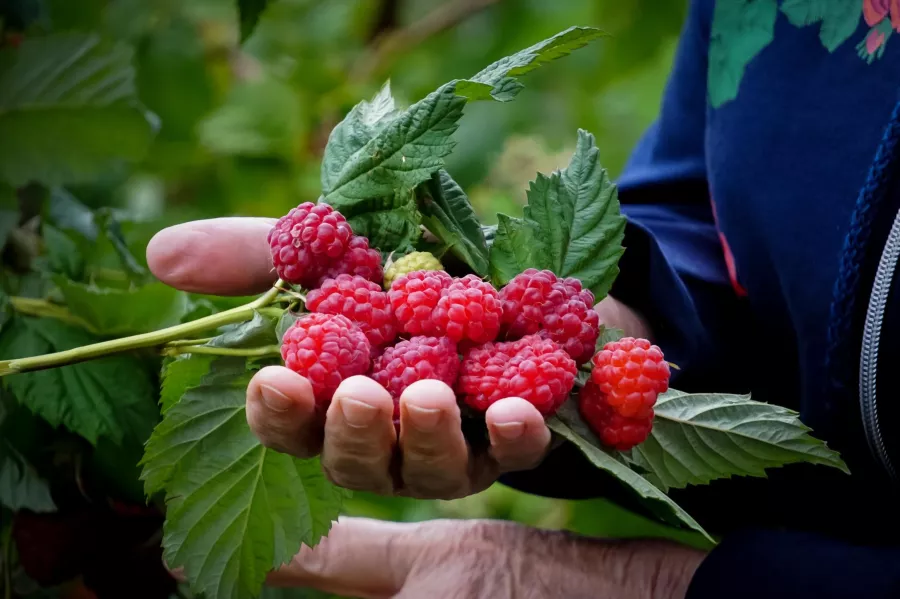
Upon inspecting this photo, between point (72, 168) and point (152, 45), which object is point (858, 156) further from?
point (152, 45)

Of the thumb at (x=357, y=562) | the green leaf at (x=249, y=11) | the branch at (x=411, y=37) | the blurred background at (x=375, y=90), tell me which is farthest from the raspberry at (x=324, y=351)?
the branch at (x=411, y=37)

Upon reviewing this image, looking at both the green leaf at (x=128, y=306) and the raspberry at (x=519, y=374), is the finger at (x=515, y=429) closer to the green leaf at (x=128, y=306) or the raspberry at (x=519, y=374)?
the raspberry at (x=519, y=374)

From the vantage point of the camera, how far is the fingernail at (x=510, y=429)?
40 cm

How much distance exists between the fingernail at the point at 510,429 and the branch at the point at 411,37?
1205 millimetres

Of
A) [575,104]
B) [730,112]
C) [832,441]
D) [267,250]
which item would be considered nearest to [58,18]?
[267,250]

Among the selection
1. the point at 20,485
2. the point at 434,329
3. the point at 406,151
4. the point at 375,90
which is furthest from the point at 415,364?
the point at 375,90

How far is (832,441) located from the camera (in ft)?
2.04

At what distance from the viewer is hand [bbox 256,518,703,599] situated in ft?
2.20

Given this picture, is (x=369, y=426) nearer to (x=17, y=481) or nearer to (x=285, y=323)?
(x=285, y=323)

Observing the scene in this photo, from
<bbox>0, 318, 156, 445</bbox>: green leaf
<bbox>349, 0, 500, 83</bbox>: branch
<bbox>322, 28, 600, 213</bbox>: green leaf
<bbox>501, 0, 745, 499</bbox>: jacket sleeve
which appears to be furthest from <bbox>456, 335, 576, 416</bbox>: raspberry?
<bbox>349, 0, 500, 83</bbox>: branch

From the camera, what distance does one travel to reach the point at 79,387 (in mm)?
646

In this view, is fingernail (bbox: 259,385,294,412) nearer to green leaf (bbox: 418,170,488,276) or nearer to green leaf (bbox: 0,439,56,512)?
green leaf (bbox: 418,170,488,276)

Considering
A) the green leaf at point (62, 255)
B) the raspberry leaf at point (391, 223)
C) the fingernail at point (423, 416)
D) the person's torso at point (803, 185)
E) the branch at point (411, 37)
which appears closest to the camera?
the fingernail at point (423, 416)

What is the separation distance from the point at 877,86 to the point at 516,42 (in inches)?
39.9
